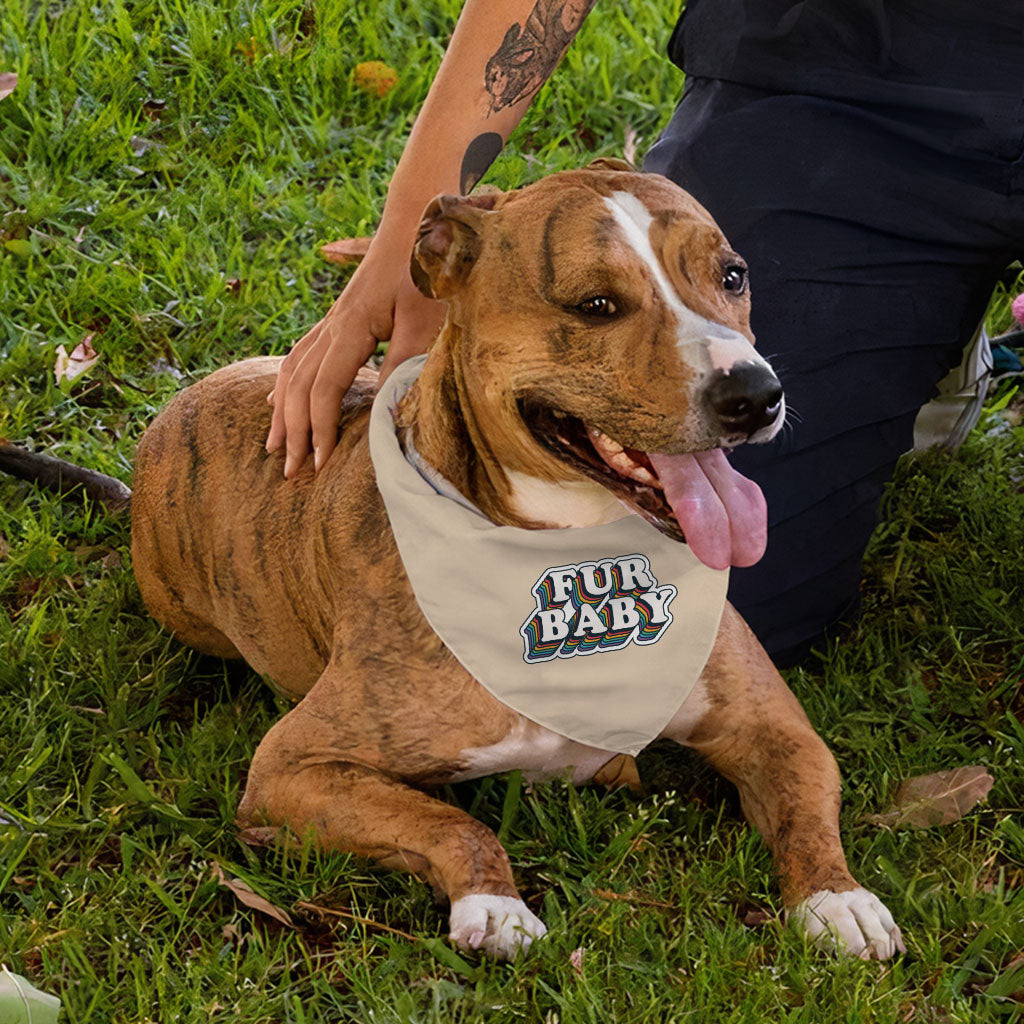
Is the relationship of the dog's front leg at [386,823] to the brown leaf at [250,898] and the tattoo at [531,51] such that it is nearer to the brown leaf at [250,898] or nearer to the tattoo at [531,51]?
the brown leaf at [250,898]

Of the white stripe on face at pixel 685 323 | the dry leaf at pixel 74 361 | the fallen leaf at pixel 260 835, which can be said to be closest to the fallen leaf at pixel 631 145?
the dry leaf at pixel 74 361

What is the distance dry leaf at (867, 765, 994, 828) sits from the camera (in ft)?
10.0

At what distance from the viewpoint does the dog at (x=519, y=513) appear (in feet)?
8.57

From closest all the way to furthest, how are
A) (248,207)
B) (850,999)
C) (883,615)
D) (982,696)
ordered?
1. (850,999)
2. (982,696)
3. (883,615)
4. (248,207)

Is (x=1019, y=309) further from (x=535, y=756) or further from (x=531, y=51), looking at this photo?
(x=535, y=756)

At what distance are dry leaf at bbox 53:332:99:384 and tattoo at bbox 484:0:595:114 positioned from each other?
6.02 ft

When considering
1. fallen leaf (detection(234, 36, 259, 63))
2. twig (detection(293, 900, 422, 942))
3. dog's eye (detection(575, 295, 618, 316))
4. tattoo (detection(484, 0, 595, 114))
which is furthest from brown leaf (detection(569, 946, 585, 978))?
fallen leaf (detection(234, 36, 259, 63))

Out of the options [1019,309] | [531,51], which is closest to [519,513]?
[531,51]

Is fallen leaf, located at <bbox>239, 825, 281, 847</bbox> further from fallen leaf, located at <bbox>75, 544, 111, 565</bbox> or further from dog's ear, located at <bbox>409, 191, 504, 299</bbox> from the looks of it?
fallen leaf, located at <bbox>75, 544, 111, 565</bbox>

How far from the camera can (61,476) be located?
4125 mm

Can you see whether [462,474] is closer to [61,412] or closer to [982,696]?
[982,696]

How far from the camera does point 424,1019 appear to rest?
257cm

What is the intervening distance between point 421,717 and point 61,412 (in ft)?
6.90

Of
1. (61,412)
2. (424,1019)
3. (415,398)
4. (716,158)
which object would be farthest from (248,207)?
(424,1019)
